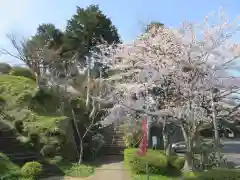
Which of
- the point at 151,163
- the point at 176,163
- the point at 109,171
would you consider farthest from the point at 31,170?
the point at 176,163

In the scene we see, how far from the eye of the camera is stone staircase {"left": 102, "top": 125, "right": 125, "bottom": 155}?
24.7 meters

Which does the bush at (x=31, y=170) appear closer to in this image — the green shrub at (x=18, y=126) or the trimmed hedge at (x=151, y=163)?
the trimmed hedge at (x=151, y=163)

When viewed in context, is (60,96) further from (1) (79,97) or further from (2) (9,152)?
(2) (9,152)

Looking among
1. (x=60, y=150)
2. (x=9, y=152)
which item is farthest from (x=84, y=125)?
(x=9, y=152)

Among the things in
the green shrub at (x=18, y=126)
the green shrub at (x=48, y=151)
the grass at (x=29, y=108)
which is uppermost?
the grass at (x=29, y=108)

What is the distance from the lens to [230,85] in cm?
1137

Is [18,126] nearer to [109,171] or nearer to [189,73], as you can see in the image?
[109,171]

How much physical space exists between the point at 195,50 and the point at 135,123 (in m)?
11.0

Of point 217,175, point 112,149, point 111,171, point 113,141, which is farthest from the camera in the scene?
point 113,141

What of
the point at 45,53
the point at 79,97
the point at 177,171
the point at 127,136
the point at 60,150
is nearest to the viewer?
the point at 177,171

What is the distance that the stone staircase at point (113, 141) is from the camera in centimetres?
2470

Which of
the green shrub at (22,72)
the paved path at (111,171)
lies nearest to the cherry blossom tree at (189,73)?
the paved path at (111,171)

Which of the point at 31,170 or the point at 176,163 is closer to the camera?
the point at 31,170

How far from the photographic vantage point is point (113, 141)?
2567 centimetres
